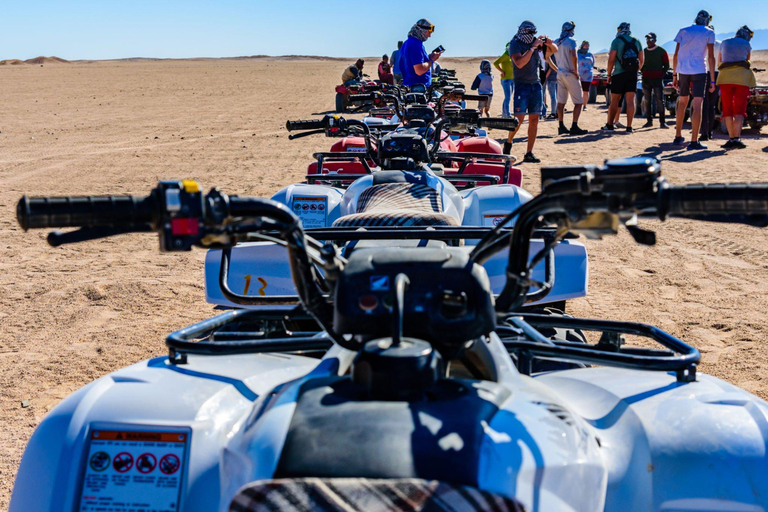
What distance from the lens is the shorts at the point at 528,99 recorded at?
1025cm

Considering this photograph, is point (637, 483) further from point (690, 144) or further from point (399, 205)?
point (690, 144)

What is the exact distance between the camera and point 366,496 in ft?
3.76

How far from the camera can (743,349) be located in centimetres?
431

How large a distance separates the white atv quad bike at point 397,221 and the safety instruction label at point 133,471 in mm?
693

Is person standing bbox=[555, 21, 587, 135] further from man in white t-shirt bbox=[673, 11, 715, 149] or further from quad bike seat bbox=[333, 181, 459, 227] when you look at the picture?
quad bike seat bbox=[333, 181, 459, 227]

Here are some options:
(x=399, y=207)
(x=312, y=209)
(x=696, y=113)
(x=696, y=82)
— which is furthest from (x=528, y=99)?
(x=399, y=207)

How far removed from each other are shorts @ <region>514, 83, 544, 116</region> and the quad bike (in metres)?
8.66

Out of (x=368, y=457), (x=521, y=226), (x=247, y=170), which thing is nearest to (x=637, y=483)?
(x=521, y=226)

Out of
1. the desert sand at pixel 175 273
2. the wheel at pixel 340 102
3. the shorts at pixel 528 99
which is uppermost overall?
the wheel at pixel 340 102

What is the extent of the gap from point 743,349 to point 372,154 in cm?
284

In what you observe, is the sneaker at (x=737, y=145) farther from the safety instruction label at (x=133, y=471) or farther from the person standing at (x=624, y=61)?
the safety instruction label at (x=133, y=471)

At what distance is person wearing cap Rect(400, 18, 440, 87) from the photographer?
28.6 feet

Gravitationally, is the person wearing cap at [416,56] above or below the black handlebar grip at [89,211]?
above

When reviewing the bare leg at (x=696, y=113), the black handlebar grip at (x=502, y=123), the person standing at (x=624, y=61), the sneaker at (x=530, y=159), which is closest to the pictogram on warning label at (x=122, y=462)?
the black handlebar grip at (x=502, y=123)
